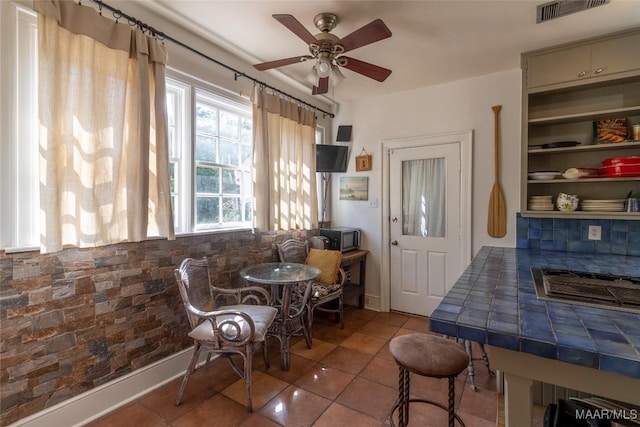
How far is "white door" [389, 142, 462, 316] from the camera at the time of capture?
11.1ft

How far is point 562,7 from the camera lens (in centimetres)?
204

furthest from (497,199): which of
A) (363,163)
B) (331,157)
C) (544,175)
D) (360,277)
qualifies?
(331,157)

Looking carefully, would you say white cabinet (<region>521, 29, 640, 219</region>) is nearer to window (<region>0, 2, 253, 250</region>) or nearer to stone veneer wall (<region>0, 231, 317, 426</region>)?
window (<region>0, 2, 253, 250</region>)

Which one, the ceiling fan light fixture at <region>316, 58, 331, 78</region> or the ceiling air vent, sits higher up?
the ceiling air vent

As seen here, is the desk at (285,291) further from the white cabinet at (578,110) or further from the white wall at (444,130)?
the white cabinet at (578,110)

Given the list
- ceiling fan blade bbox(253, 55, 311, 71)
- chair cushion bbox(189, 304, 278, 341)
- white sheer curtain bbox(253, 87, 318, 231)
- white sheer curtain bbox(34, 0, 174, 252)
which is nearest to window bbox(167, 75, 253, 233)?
white sheer curtain bbox(253, 87, 318, 231)

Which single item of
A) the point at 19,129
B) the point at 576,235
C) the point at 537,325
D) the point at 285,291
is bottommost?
the point at 285,291

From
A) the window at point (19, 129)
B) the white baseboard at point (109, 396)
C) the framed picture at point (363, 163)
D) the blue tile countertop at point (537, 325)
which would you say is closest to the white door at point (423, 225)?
the framed picture at point (363, 163)

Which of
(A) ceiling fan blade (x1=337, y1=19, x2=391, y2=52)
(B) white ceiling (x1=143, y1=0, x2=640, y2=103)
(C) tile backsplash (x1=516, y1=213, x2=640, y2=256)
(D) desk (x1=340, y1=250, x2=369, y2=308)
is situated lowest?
(D) desk (x1=340, y1=250, x2=369, y2=308)

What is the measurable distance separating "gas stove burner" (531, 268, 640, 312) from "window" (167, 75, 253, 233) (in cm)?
238

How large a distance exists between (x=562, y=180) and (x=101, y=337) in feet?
12.0

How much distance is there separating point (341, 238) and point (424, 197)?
3.61ft

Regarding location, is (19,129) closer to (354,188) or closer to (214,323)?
(214,323)

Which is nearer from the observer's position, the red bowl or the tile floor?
the tile floor
